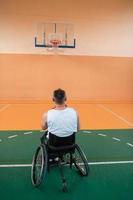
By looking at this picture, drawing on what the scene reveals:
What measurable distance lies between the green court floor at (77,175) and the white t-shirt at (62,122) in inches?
22.9

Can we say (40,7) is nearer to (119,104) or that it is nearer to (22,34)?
(22,34)

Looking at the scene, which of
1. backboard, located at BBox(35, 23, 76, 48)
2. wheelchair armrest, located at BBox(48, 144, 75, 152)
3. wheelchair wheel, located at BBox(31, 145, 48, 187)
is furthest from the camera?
backboard, located at BBox(35, 23, 76, 48)

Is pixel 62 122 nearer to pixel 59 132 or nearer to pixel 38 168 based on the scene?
pixel 59 132

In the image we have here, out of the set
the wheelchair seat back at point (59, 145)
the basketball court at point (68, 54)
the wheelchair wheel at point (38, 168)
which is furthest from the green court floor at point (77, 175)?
the basketball court at point (68, 54)

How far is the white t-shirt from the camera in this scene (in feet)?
9.70

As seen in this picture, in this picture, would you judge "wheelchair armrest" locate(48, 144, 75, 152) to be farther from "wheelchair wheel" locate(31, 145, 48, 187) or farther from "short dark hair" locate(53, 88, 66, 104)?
"short dark hair" locate(53, 88, 66, 104)

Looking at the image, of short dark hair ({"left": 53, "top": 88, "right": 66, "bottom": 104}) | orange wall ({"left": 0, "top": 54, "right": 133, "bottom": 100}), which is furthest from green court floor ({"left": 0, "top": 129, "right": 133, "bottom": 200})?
orange wall ({"left": 0, "top": 54, "right": 133, "bottom": 100})

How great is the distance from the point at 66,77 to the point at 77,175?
650 centimetres

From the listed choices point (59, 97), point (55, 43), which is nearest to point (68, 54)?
point (55, 43)

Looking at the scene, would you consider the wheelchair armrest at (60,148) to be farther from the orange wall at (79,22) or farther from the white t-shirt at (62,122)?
the orange wall at (79,22)

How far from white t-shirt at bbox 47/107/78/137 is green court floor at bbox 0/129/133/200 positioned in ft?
1.91

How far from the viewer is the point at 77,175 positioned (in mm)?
3215

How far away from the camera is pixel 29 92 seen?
9375 mm

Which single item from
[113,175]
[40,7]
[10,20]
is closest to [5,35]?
[10,20]
